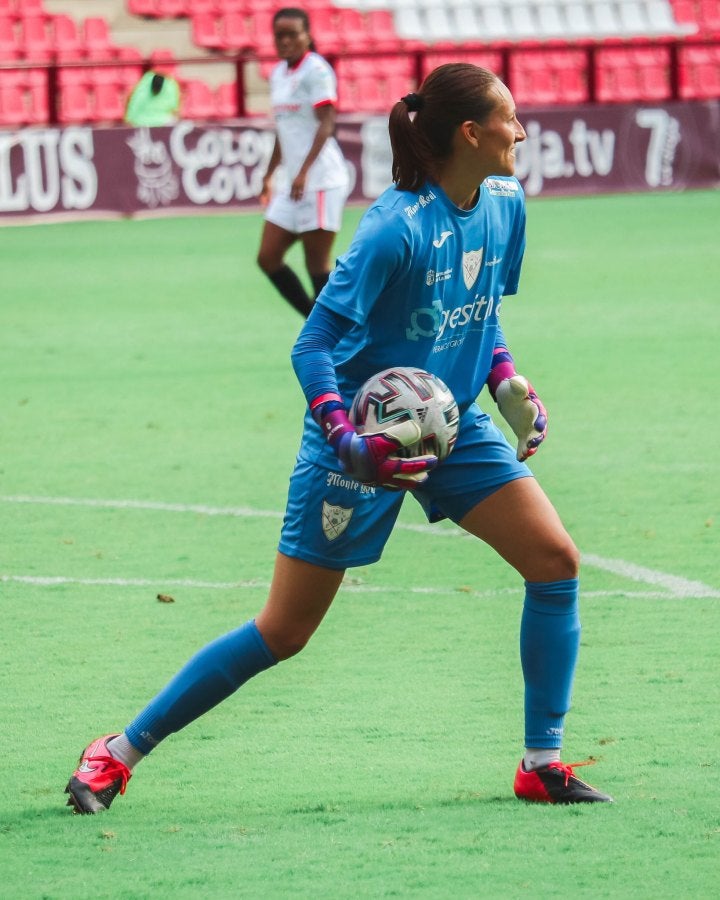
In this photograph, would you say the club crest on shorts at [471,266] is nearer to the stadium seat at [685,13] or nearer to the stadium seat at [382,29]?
the stadium seat at [382,29]

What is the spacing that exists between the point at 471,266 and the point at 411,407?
450mm

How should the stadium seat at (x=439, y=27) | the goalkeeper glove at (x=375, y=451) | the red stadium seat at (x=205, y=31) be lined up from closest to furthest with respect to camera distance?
the goalkeeper glove at (x=375, y=451) → the red stadium seat at (x=205, y=31) → the stadium seat at (x=439, y=27)

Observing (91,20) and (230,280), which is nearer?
(230,280)

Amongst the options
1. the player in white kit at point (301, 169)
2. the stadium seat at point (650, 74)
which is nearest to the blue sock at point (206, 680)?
the player in white kit at point (301, 169)

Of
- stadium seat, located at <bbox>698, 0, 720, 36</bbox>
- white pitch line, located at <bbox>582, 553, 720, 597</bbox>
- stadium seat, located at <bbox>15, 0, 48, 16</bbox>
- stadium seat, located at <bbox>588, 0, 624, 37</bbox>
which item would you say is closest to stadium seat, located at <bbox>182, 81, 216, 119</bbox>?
stadium seat, located at <bbox>15, 0, 48, 16</bbox>

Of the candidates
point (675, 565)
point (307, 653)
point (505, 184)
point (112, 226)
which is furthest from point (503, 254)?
point (112, 226)

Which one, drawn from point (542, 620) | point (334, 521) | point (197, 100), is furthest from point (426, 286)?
point (197, 100)

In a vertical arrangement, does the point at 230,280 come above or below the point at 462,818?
below

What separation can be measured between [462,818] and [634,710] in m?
1.01

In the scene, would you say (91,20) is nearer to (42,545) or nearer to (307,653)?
(42,545)

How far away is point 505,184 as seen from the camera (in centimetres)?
445

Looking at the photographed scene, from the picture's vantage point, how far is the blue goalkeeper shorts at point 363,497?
13.8 feet

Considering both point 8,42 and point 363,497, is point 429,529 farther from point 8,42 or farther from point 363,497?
point 8,42

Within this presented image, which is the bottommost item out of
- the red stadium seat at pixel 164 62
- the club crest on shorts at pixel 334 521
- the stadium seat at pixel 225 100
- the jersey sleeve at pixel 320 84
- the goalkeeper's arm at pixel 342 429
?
the stadium seat at pixel 225 100
